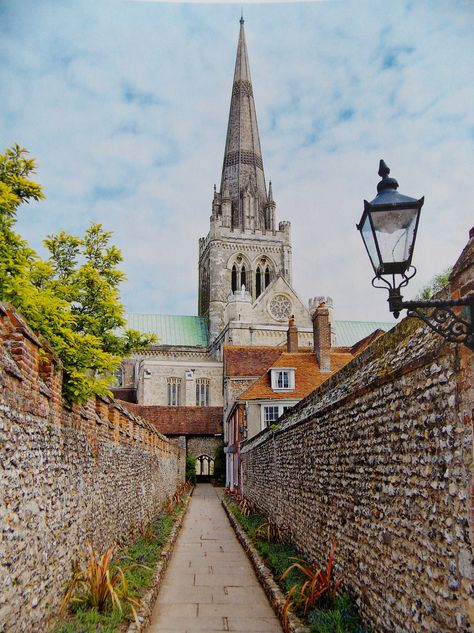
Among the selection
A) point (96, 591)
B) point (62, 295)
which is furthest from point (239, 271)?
point (96, 591)

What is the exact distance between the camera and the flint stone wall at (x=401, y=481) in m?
4.08

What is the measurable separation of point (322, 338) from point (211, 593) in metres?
17.4

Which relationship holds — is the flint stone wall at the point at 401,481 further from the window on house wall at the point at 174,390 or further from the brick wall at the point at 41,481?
the window on house wall at the point at 174,390

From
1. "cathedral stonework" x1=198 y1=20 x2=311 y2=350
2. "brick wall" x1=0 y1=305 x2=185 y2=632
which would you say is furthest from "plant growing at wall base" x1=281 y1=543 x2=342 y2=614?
"cathedral stonework" x1=198 y1=20 x2=311 y2=350

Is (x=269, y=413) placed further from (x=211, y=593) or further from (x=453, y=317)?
(x=453, y=317)

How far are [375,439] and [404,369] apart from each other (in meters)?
1.14

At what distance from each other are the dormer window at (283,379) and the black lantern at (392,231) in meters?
20.9

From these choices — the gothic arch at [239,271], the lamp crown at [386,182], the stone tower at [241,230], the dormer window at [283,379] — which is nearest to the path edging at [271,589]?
the lamp crown at [386,182]

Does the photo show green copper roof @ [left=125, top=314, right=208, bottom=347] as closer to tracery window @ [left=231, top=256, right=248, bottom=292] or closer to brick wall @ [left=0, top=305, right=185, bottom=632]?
tracery window @ [left=231, top=256, right=248, bottom=292]

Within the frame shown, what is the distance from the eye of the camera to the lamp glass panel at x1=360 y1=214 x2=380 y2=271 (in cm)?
406

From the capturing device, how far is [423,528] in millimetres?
4605

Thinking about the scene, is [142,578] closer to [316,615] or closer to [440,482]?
[316,615]

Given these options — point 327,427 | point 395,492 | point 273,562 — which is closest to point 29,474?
point 395,492

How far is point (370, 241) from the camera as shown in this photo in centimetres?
414
